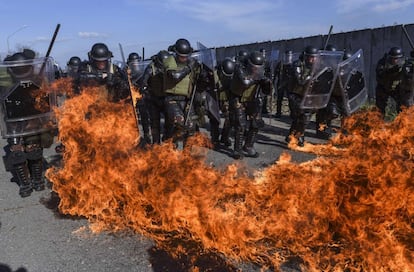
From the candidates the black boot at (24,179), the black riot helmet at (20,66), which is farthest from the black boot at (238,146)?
the black riot helmet at (20,66)

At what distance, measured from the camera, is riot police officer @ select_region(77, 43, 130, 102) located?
6695 millimetres

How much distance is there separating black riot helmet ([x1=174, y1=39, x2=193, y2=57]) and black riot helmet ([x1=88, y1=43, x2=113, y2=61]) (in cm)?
129

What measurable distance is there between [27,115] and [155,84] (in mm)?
2069

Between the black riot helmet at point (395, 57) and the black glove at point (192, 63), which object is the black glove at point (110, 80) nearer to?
the black glove at point (192, 63)

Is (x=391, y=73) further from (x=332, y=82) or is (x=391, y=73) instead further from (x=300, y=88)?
(x=300, y=88)

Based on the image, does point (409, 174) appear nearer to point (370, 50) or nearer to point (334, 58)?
point (334, 58)

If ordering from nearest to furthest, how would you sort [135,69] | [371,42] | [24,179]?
1. [24,179]
2. [135,69]
3. [371,42]

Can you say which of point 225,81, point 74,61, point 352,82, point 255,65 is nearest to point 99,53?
point 225,81

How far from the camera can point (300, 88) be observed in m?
7.66

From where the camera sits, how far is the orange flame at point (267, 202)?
10.8 ft

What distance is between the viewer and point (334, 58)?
755cm

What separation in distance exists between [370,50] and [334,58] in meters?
6.48

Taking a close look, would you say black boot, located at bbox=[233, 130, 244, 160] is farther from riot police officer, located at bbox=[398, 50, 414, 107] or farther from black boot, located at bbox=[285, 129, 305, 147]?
riot police officer, located at bbox=[398, 50, 414, 107]

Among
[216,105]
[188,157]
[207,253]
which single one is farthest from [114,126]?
Answer: [207,253]
